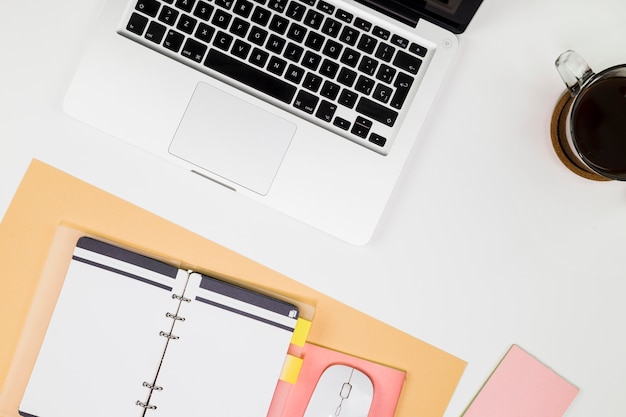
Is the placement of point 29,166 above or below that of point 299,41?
below

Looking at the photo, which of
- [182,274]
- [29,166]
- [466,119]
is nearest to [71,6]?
[29,166]

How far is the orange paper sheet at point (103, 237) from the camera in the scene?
2.57ft

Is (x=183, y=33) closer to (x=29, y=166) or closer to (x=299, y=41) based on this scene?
(x=299, y=41)

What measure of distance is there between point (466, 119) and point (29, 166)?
0.56 m

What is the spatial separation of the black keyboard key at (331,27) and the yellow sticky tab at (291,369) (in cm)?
41

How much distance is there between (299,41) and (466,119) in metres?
0.24

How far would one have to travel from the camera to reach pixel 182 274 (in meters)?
0.78

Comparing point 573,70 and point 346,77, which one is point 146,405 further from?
point 573,70

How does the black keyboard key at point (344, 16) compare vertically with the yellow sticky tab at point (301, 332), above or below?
above

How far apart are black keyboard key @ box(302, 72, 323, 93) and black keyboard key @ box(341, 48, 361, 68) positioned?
0.12 ft

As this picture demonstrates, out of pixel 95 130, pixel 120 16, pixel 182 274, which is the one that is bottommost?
pixel 182 274

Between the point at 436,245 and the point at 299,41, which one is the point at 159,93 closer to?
the point at 299,41

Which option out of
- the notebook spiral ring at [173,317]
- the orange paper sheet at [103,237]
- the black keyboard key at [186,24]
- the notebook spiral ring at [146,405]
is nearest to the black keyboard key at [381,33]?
the black keyboard key at [186,24]

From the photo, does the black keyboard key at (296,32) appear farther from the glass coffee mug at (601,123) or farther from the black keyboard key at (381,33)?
the glass coffee mug at (601,123)
